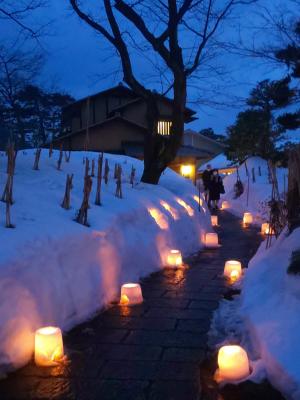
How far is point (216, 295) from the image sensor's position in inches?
207

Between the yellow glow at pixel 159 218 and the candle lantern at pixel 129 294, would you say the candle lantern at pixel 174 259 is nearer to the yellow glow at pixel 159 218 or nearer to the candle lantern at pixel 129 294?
the yellow glow at pixel 159 218

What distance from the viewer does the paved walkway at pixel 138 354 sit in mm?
2877

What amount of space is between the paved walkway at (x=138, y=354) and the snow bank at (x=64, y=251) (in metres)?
0.25

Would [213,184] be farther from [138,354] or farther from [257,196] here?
[138,354]

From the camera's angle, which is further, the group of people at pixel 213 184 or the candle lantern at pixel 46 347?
the group of people at pixel 213 184

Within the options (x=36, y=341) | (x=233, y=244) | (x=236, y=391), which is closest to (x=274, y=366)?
(x=236, y=391)

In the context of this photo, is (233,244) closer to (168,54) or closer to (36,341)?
(168,54)

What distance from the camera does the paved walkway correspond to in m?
2.88

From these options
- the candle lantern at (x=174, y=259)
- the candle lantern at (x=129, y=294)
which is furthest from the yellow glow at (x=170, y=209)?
the candle lantern at (x=129, y=294)

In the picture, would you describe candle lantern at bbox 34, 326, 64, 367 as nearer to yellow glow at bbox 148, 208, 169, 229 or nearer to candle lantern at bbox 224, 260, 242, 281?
candle lantern at bbox 224, 260, 242, 281

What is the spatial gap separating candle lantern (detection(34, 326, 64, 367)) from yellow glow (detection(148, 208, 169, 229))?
4325 mm

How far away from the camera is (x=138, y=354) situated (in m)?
3.46

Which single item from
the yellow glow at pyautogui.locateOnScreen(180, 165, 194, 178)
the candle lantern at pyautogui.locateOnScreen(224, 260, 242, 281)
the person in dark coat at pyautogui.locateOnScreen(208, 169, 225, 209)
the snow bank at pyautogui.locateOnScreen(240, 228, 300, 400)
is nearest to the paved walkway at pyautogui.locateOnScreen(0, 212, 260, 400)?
the snow bank at pyautogui.locateOnScreen(240, 228, 300, 400)

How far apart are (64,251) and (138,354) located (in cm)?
131
